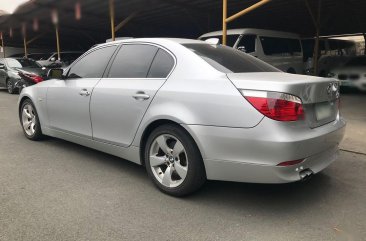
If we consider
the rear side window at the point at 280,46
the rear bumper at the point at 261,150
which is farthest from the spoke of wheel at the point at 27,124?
the rear side window at the point at 280,46

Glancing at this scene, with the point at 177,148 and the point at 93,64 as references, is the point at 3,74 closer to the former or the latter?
the point at 93,64

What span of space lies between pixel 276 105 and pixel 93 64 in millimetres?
2642

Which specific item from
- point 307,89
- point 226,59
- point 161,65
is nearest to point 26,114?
point 161,65

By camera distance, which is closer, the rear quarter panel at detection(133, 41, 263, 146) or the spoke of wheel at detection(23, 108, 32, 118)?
the rear quarter panel at detection(133, 41, 263, 146)

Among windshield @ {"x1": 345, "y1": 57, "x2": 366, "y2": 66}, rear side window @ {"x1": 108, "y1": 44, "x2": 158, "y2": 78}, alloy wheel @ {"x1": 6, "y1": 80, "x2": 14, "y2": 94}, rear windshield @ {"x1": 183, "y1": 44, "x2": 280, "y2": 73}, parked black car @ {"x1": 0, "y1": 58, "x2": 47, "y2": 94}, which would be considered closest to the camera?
rear windshield @ {"x1": 183, "y1": 44, "x2": 280, "y2": 73}

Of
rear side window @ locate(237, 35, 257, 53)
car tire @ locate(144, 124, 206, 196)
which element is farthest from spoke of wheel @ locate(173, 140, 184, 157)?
rear side window @ locate(237, 35, 257, 53)

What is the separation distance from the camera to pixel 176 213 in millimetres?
3318

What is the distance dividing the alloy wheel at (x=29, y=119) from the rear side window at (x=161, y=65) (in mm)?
2679

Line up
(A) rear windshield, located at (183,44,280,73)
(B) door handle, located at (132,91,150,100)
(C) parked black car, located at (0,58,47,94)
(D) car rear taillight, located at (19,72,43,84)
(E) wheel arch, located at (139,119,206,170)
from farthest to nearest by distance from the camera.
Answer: (C) parked black car, located at (0,58,47,94) → (D) car rear taillight, located at (19,72,43,84) → (B) door handle, located at (132,91,150,100) → (A) rear windshield, located at (183,44,280,73) → (E) wheel arch, located at (139,119,206,170)

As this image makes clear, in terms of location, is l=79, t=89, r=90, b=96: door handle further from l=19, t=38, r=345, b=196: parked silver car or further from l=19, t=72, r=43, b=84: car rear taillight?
l=19, t=72, r=43, b=84: car rear taillight

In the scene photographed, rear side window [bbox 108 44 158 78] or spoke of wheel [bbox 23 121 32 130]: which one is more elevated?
rear side window [bbox 108 44 158 78]

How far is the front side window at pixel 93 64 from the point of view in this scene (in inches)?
182

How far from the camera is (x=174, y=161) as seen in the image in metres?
3.64

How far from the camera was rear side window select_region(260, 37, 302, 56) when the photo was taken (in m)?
11.7
